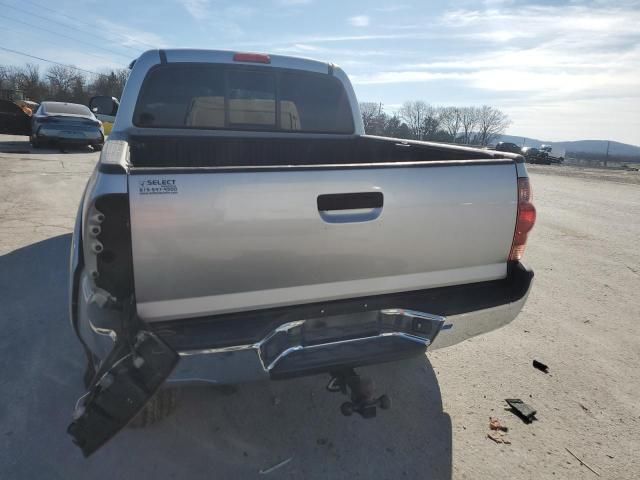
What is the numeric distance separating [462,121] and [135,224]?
91.6m

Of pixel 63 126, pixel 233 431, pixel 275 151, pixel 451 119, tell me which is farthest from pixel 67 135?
pixel 451 119

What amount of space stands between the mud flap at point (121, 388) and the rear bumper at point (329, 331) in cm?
7

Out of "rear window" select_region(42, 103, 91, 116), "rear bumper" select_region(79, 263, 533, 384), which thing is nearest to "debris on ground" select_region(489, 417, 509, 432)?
"rear bumper" select_region(79, 263, 533, 384)

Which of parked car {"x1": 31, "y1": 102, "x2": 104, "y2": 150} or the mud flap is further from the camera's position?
parked car {"x1": 31, "y1": 102, "x2": 104, "y2": 150}

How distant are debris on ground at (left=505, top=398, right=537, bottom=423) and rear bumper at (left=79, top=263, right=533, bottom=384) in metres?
0.70

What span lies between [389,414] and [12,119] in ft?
68.6

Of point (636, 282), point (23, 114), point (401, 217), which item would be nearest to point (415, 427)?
point (401, 217)

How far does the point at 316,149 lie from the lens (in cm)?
374

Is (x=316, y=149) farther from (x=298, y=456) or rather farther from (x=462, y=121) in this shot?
(x=462, y=121)

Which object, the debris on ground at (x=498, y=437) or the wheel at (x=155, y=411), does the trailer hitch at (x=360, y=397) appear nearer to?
the debris on ground at (x=498, y=437)

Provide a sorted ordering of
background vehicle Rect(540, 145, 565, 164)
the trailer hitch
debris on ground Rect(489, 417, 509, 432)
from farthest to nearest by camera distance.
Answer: background vehicle Rect(540, 145, 565, 164) < debris on ground Rect(489, 417, 509, 432) < the trailer hitch

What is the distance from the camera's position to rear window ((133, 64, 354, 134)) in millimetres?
3639

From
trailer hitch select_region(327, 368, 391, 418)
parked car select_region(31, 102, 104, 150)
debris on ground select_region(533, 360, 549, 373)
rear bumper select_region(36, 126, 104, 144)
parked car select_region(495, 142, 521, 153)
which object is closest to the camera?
trailer hitch select_region(327, 368, 391, 418)

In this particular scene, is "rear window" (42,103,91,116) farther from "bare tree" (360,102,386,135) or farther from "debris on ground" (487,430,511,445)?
"bare tree" (360,102,386,135)
